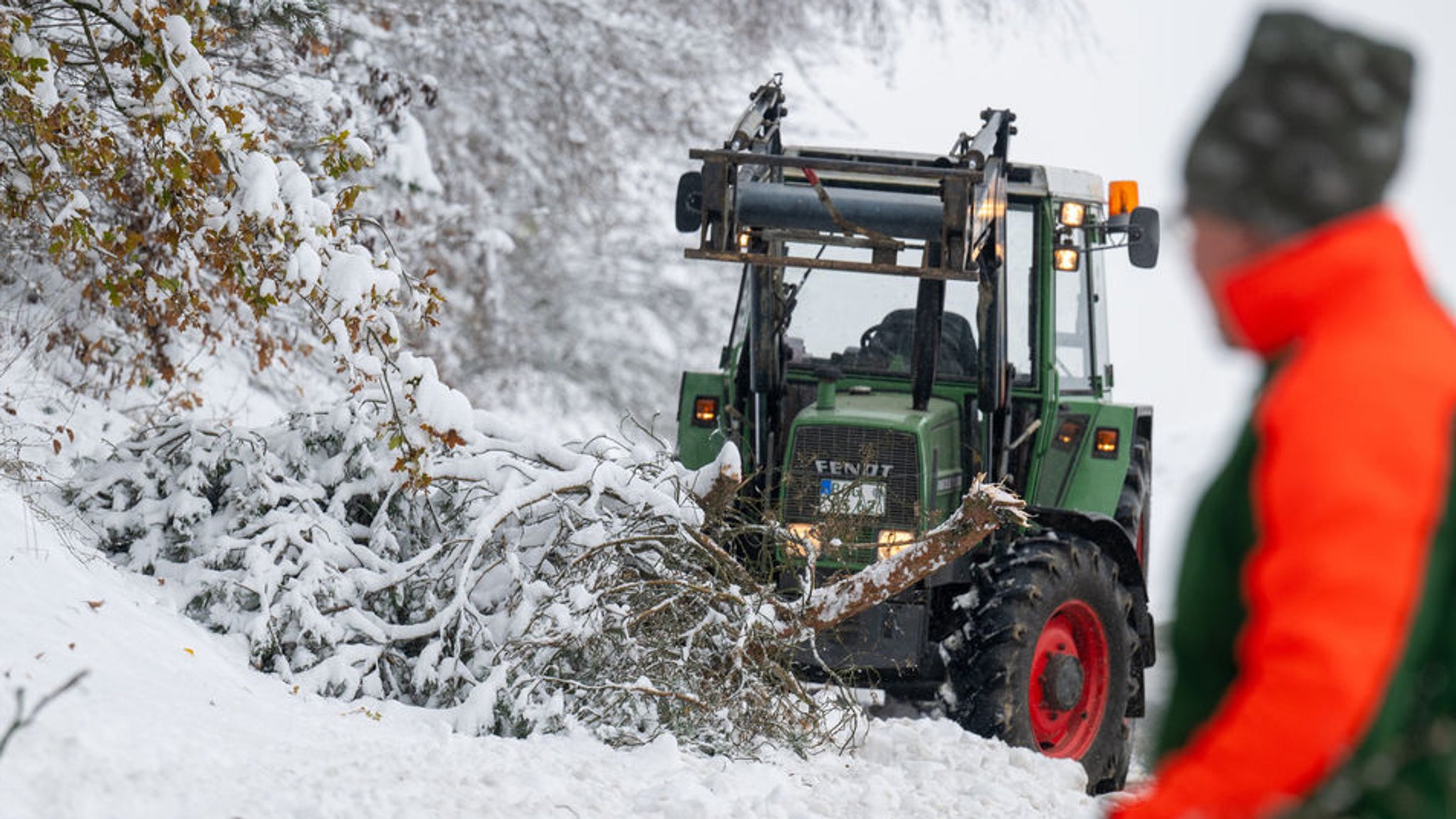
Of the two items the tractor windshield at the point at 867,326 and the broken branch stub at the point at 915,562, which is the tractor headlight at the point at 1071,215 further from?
the broken branch stub at the point at 915,562

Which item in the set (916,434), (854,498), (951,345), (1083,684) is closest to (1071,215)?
(951,345)

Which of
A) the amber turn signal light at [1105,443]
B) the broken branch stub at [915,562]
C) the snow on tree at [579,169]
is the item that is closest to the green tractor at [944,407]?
the amber turn signal light at [1105,443]

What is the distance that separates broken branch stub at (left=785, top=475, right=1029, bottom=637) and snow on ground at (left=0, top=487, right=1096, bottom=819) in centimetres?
60

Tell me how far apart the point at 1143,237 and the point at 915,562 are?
192cm

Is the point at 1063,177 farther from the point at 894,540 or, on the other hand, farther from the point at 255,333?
the point at 255,333

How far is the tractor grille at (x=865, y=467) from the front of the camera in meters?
8.09

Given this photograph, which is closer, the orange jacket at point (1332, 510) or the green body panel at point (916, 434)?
the orange jacket at point (1332, 510)

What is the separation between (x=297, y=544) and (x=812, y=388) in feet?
8.48

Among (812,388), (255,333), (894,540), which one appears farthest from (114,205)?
(894,540)

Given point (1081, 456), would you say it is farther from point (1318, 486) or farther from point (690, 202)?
point (1318, 486)

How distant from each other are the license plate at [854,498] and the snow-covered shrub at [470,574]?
2.23 ft

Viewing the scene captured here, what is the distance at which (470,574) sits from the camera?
768 centimetres

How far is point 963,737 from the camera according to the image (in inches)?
299

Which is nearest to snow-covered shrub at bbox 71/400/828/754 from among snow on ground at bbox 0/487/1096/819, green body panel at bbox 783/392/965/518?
snow on ground at bbox 0/487/1096/819
